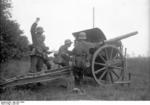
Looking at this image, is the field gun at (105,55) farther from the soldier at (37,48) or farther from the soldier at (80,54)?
the soldier at (37,48)

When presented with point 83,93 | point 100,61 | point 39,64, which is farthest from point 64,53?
point 83,93

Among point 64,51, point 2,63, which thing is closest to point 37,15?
point 64,51

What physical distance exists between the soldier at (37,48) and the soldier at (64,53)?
1.48 feet

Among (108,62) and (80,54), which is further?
(108,62)

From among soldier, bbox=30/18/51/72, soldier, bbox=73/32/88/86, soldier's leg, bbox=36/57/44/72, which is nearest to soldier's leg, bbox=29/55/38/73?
soldier, bbox=30/18/51/72

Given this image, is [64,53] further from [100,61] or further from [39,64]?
[100,61]

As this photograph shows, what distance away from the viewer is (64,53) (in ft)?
27.0

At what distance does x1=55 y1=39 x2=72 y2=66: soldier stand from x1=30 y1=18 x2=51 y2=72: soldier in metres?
0.45

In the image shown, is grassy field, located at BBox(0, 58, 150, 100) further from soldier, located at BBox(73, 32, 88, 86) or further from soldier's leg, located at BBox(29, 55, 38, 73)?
soldier, located at BBox(73, 32, 88, 86)

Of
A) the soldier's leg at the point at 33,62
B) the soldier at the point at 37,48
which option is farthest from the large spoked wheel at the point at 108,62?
the soldier's leg at the point at 33,62

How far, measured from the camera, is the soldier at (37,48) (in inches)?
309

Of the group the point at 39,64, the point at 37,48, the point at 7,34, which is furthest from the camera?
the point at 7,34

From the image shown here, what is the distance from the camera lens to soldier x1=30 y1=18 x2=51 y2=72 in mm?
7844

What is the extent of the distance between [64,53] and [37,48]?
39.2 inches
